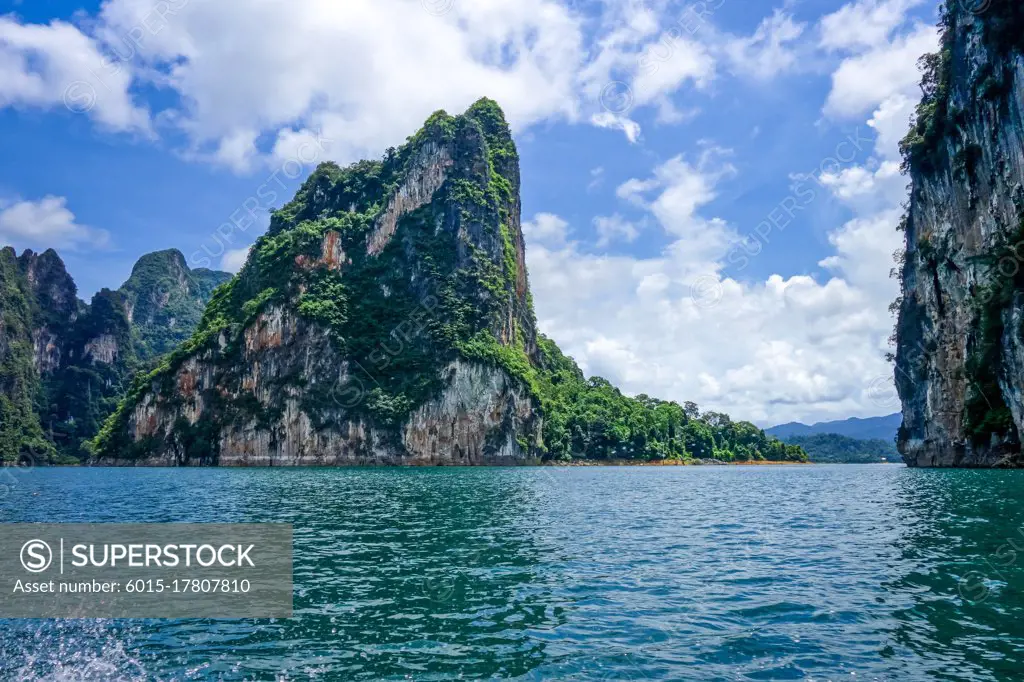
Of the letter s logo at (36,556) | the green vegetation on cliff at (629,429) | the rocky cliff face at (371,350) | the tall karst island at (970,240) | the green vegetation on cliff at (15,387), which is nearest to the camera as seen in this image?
the letter s logo at (36,556)

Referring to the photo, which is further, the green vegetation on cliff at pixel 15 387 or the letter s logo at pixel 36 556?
the green vegetation on cliff at pixel 15 387

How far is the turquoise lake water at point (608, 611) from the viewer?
36.8 feet

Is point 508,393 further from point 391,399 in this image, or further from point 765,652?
point 765,652

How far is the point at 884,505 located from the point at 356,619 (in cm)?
3481

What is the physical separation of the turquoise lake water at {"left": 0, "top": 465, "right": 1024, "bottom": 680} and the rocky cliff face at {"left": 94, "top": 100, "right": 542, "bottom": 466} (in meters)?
103

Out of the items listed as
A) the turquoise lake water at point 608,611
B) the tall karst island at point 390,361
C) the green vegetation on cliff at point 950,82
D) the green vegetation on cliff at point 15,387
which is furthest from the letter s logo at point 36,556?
the green vegetation on cliff at point 15,387

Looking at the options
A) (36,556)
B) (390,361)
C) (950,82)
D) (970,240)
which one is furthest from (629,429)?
(36,556)

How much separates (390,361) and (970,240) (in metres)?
107

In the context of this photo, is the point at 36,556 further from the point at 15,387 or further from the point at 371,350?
the point at 15,387

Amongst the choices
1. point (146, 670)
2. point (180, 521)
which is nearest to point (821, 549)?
point (146, 670)

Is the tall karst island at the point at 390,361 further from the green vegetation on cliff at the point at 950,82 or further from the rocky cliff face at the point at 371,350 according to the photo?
the green vegetation on cliff at the point at 950,82

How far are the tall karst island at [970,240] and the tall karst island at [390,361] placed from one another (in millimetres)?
75466

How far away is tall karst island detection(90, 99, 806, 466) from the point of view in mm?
132125

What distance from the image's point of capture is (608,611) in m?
14.6
